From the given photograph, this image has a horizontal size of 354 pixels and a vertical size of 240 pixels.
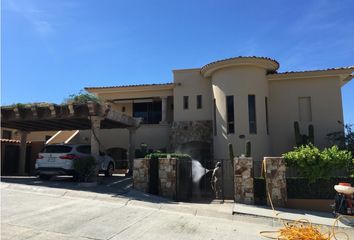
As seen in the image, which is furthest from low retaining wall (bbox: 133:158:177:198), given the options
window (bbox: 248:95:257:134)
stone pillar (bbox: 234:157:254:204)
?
window (bbox: 248:95:257:134)

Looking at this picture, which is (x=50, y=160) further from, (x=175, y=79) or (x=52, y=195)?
(x=175, y=79)

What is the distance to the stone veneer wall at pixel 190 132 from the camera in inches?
801

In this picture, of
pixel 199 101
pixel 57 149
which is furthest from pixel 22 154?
pixel 199 101

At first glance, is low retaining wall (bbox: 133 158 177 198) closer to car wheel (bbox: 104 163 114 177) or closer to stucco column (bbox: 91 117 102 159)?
stucco column (bbox: 91 117 102 159)

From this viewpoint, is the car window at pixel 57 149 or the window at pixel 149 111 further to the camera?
the window at pixel 149 111

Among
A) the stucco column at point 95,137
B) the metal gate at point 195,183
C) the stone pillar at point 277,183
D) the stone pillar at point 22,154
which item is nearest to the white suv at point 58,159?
the stucco column at point 95,137

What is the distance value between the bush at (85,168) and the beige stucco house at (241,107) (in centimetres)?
544

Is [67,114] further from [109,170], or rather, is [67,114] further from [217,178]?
[217,178]

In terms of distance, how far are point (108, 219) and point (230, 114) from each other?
11.2 m

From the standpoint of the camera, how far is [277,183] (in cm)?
1216

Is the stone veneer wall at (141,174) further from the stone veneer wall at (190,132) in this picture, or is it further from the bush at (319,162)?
the stone veneer wall at (190,132)

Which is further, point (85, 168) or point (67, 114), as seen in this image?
point (67, 114)

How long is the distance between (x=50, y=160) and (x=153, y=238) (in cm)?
884

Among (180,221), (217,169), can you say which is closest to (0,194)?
(180,221)
